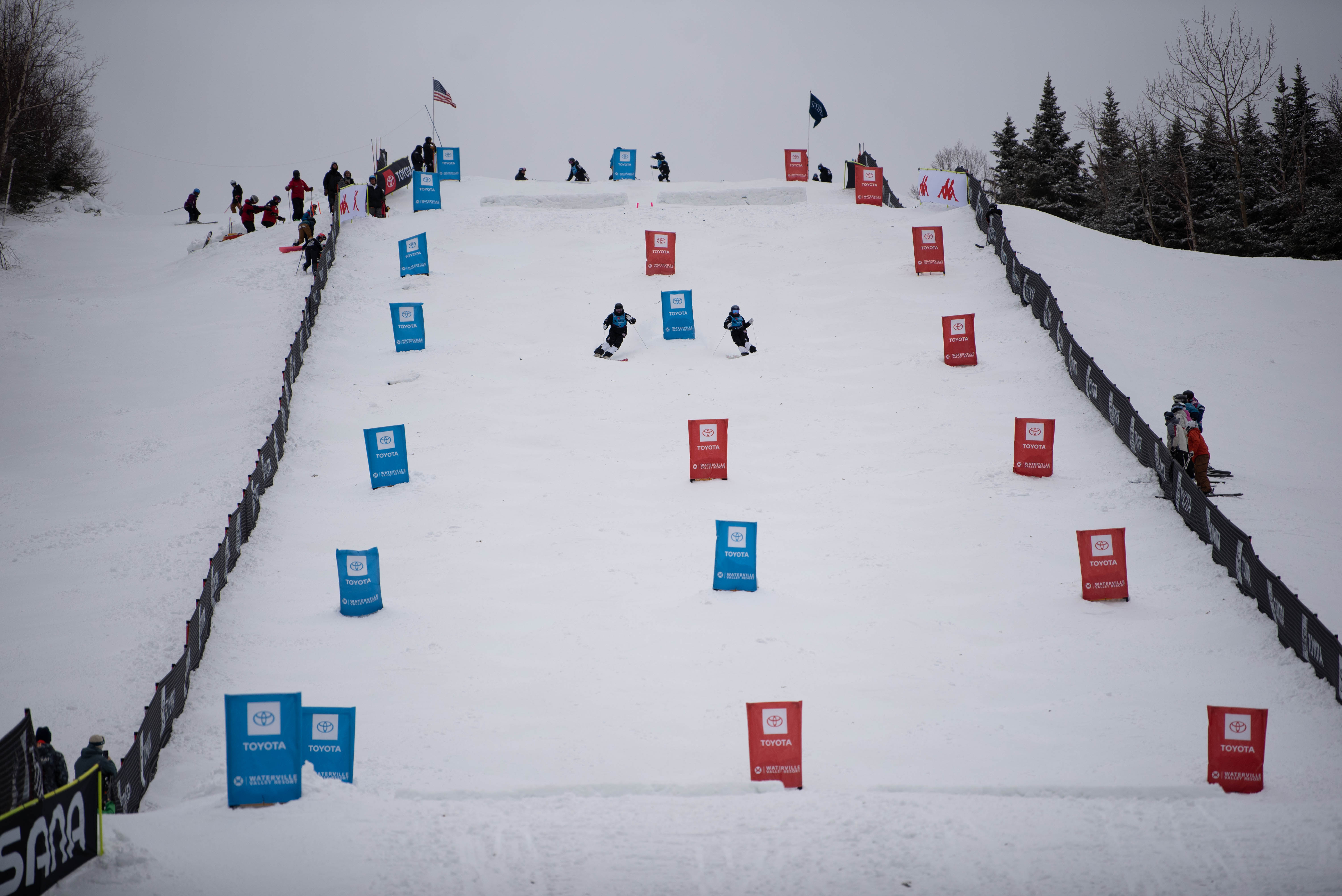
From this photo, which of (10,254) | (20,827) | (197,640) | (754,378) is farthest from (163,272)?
(20,827)

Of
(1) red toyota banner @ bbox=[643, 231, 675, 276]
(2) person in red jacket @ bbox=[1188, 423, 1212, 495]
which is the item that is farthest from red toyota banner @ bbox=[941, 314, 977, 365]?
(1) red toyota banner @ bbox=[643, 231, 675, 276]

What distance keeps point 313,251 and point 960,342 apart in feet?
52.9

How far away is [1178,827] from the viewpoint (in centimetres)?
743

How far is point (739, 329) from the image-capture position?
69.5 feet

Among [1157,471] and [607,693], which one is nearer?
[607,693]

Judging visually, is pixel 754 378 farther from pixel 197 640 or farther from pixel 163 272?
pixel 163 272

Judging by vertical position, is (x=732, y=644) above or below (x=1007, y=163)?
below

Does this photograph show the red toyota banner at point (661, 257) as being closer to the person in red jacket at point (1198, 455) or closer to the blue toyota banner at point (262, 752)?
the person in red jacket at point (1198, 455)

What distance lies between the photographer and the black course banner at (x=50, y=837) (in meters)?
5.84

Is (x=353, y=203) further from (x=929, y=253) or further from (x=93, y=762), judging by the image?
(x=93, y=762)

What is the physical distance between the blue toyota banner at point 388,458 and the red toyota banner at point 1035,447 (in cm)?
972

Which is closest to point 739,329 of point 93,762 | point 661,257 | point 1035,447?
point 661,257

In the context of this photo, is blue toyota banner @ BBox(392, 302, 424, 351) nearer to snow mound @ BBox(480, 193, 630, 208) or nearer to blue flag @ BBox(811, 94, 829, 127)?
snow mound @ BBox(480, 193, 630, 208)

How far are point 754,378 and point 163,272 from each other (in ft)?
64.4
